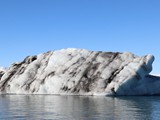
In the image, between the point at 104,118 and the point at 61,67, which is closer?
the point at 104,118

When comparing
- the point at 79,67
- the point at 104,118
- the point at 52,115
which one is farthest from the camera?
the point at 79,67

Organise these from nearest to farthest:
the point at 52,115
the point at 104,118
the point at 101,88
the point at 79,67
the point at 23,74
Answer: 1. the point at 104,118
2. the point at 52,115
3. the point at 101,88
4. the point at 79,67
5. the point at 23,74

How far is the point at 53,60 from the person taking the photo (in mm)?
94000

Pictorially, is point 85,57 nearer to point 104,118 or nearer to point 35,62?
point 35,62

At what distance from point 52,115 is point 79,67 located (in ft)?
152

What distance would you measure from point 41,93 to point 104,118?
50.8 metres

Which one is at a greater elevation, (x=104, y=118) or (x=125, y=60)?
(x=125, y=60)

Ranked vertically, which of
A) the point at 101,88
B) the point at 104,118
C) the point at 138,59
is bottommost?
the point at 104,118

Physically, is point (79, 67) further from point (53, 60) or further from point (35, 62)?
point (35, 62)

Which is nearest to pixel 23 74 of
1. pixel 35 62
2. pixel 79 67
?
pixel 35 62

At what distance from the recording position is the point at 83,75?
86.8 m

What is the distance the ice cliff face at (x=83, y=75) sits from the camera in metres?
81.8

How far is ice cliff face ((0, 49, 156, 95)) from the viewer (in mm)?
81812

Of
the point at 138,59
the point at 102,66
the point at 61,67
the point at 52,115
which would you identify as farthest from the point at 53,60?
the point at 52,115
